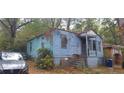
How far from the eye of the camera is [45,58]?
4820mm

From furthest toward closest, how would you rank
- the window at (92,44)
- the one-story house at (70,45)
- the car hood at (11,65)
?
the window at (92,44)
the one-story house at (70,45)
the car hood at (11,65)

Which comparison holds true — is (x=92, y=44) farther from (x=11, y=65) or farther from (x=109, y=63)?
(x=11, y=65)

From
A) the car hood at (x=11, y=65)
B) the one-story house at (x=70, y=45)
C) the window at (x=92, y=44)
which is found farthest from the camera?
the window at (x=92, y=44)

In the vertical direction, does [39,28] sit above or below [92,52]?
above

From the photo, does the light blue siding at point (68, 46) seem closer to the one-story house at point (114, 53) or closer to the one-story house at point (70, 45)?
the one-story house at point (70, 45)

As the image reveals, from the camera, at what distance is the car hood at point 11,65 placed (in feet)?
15.6

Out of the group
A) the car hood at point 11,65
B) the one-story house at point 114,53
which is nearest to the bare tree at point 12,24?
the car hood at point 11,65

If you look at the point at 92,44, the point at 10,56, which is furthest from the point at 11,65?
the point at 92,44

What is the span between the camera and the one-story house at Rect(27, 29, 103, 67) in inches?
192

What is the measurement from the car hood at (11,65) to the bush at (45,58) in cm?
27
